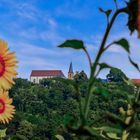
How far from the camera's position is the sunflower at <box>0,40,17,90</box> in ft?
9.36

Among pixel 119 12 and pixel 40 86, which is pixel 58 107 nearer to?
pixel 40 86

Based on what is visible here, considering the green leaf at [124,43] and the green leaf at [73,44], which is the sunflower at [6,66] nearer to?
the green leaf at [73,44]

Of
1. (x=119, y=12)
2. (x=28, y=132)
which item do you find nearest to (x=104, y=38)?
(x=119, y=12)

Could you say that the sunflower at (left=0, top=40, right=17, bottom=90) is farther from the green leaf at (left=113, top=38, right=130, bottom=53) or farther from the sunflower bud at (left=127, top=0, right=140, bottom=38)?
the sunflower bud at (left=127, top=0, right=140, bottom=38)

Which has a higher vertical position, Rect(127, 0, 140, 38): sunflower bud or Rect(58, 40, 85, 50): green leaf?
Rect(127, 0, 140, 38): sunflower bud

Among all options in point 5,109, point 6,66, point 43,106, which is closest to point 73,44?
point 6,66

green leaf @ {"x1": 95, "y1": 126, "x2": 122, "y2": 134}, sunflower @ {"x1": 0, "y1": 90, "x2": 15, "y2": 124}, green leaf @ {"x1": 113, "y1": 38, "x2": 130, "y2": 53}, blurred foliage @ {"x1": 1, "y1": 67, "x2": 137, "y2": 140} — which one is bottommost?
green leaf @ {"x1": 95, "y1": 126, "x2": 122, "y2": 134}

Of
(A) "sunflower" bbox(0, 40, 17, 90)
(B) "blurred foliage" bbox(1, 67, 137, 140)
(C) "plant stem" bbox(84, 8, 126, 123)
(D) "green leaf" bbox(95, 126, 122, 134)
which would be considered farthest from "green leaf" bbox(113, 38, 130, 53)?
(B) "blurred foliage" bbox(1, 67, 137, 140)

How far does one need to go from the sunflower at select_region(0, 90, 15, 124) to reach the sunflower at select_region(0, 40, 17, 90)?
4.1 inches

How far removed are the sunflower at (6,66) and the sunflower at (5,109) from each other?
4.1 inches

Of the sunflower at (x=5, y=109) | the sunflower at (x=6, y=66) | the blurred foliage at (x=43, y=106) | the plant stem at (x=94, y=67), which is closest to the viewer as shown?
the plant stem at (x=94, y=67)

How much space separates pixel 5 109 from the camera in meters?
3.23

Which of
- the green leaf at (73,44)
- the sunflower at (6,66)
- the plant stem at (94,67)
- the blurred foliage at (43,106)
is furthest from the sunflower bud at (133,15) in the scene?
the blurred foliage at (43,106)

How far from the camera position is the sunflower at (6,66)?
285cm
